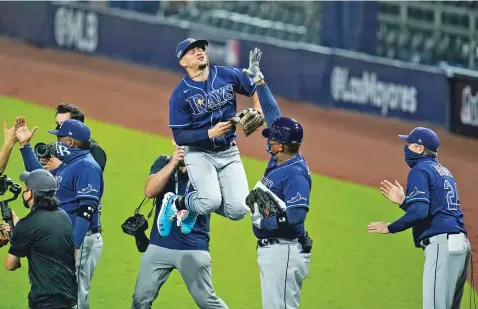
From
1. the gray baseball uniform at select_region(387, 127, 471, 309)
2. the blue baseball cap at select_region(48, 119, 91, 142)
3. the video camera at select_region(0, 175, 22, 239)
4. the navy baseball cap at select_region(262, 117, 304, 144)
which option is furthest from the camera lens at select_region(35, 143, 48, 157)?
the gray baseball uniform at select_region(387, 127, 471, 309)

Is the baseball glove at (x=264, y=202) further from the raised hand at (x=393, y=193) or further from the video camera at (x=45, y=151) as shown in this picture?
the video camera at (x=45, y=151)

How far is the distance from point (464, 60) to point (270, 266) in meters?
12.4

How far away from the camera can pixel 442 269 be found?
26.7ft

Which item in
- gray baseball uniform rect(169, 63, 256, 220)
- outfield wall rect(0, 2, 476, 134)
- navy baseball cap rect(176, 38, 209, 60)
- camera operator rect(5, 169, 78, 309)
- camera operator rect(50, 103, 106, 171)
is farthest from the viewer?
outfield wall rect(0, 2, 476, 134)

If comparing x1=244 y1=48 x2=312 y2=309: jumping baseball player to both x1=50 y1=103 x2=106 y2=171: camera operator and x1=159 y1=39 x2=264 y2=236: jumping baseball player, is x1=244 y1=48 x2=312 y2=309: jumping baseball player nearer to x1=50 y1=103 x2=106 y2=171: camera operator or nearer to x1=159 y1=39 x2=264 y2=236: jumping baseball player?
x1=159 y1=39 x2=264 y2=236: jumping baseball player

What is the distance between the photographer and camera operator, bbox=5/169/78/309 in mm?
7238

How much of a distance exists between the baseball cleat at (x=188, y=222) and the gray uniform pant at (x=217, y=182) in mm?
83

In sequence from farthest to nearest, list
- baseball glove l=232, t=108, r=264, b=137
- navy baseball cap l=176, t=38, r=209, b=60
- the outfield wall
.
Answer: the outfield wall, navy baseball cap l=176, t=38, r=209, b=60, baseball glove l=232, t=108, r=264, b=137

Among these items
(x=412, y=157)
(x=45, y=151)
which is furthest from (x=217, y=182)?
(x=412, y=157)

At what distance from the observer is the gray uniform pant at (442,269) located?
8125 mm

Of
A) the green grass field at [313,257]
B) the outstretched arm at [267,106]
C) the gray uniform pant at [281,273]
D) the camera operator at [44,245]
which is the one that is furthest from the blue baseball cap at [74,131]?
the green grass field at [313,257]

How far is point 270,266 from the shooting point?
7719 mm

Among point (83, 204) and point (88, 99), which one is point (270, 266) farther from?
point (88, 99)

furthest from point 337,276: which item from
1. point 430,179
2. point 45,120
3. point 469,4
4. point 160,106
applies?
point 469,4
